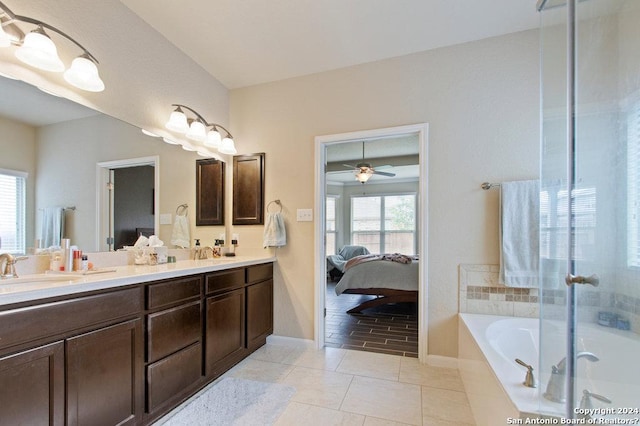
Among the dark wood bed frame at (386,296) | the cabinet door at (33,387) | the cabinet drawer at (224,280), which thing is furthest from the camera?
the dark wood bed frame at (386,296)

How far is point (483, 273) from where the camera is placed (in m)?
2.26

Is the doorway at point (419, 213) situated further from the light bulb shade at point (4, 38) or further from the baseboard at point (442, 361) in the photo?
the light bulb shade at point (4, 38)

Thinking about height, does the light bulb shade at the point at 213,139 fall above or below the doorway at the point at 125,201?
above

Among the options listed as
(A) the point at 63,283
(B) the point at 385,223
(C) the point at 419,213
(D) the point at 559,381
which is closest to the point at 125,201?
(A) the point at 63,283

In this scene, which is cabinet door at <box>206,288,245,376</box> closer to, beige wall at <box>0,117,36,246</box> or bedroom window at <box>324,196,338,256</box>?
beige wall at <box>0,117,36,246</box>

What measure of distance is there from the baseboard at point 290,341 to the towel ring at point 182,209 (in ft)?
4.95

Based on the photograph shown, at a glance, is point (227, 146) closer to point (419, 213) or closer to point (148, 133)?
point (148, 133)

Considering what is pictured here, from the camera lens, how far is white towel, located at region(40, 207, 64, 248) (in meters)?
1.60

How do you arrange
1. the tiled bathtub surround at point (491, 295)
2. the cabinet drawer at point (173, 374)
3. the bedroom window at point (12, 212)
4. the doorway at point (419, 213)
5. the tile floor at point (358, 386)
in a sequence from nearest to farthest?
1. the bedroom window at point (12, 212)
2. the cabinet drawer at point (173, 374)
3. the tile floor at point (358, 386)
4. the tiled bathtub surround at point (491, 295)
5. the doorway at point (419, 213)

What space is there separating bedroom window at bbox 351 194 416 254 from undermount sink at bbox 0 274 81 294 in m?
6.52

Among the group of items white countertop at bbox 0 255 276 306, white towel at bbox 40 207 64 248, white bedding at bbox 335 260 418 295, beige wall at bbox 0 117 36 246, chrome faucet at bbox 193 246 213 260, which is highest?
beige wall at bbox 0 117 36 246

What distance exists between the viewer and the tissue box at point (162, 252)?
222 centimetres

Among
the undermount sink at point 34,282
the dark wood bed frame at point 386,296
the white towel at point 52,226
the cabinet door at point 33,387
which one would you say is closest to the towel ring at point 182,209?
the white towel at point 52,226

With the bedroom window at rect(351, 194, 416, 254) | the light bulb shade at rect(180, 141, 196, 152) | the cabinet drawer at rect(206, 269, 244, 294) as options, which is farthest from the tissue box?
the bedroom window at rect(351, 194, 416, 254)
